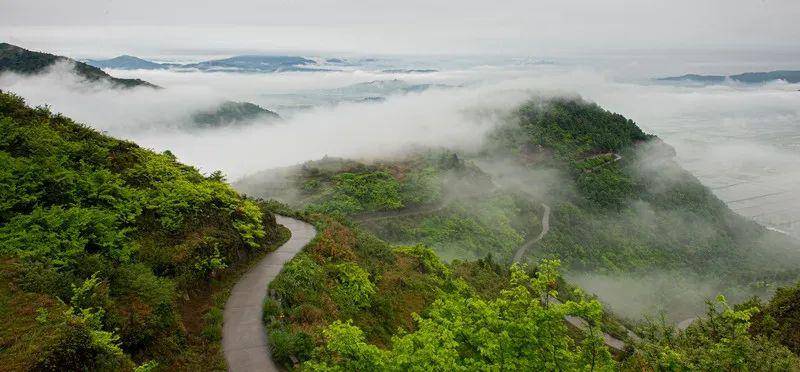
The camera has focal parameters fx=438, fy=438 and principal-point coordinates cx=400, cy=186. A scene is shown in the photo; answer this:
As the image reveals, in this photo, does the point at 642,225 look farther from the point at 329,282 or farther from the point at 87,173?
the point at 87,173

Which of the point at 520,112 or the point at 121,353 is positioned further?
the point at 520,112

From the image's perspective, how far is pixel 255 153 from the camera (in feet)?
552

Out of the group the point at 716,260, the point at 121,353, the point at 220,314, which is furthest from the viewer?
the point at 716,260

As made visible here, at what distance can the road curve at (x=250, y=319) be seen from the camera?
13.9 metres

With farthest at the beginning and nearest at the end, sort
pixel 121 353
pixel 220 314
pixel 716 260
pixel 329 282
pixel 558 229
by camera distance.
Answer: pixel 716 260 < pixel 558 229 < pixel 329 282 < pixel 220 314 < pixel 121 353

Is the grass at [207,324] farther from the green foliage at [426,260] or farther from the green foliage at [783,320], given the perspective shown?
the green foliage at [783,320]

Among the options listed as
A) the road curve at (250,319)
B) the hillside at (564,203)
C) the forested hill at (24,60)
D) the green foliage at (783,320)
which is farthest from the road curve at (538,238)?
the forested hill at (24,60)

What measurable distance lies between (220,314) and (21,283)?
5.94 meters

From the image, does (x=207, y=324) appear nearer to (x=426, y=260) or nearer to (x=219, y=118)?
(x=426, y=260)

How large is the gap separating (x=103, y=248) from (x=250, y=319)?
569 cm

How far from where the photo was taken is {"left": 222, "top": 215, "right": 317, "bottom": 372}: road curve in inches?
548

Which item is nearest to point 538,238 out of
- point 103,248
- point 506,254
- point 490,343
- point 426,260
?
point 506,254

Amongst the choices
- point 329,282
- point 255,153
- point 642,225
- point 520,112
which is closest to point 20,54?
point 255,153

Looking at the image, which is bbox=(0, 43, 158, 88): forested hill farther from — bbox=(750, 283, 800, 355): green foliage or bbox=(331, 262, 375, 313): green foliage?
bbox=(750, 283, 800, 355): green foliage
